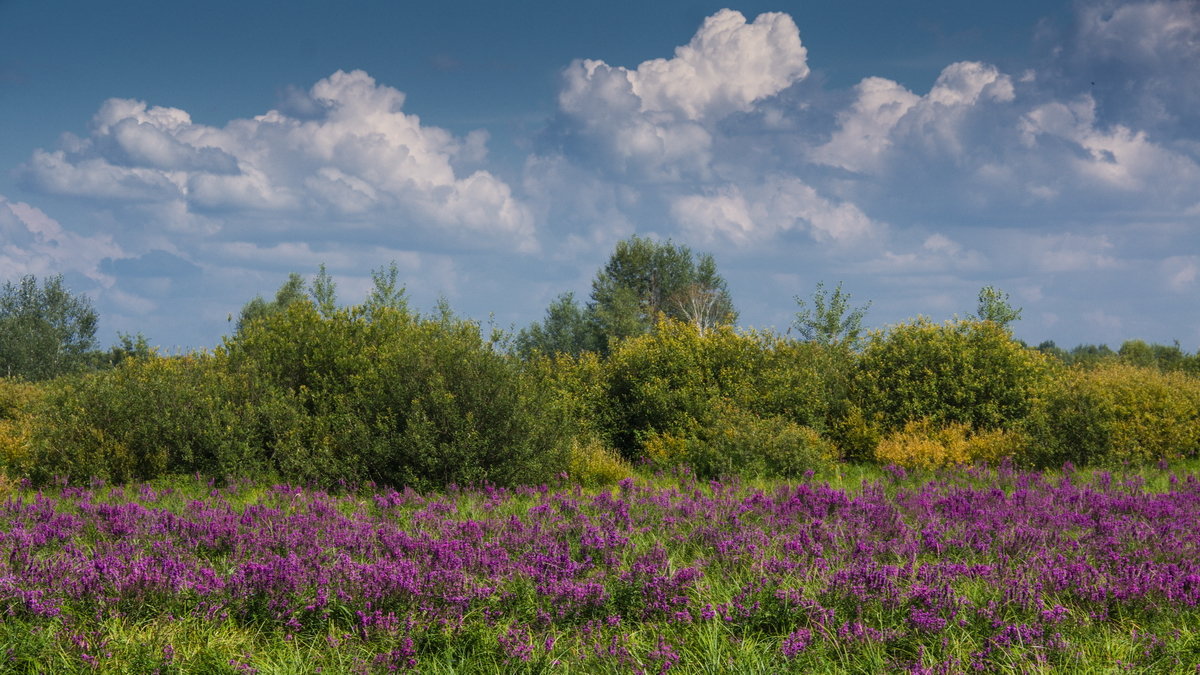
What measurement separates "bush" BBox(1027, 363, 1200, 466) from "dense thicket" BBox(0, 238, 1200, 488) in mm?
42

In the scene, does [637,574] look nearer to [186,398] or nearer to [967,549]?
[967,549]

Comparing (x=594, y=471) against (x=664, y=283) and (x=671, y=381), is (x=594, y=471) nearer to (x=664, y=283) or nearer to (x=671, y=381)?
(x=671, y=381)

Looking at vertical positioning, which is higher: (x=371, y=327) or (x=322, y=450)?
(x=371, y=327)

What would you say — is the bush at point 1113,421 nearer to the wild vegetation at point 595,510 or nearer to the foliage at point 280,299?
the wild vegetation at point 595,510

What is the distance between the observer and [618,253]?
217 feet

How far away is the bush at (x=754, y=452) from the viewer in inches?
504

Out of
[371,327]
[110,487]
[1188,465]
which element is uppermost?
[371,327]

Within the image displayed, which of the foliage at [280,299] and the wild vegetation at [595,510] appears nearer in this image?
the wild vegetation at [595,510]

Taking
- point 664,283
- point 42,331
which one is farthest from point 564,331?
point 42,331

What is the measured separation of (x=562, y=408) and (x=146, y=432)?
6139 millimetres

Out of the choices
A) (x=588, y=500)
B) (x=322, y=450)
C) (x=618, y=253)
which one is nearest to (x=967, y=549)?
(x=588, y=500)

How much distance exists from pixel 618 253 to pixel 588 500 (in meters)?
57.8

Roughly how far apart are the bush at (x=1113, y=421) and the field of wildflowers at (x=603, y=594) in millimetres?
6722

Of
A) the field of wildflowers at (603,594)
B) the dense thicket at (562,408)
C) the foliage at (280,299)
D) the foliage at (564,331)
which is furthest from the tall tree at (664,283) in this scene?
the field of wildflowers at (603,594)
